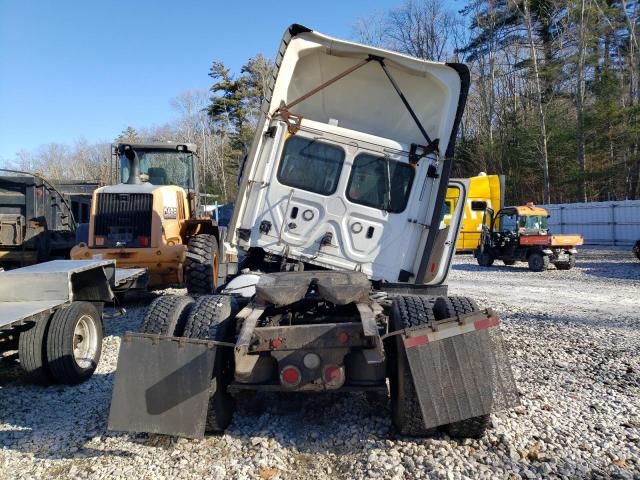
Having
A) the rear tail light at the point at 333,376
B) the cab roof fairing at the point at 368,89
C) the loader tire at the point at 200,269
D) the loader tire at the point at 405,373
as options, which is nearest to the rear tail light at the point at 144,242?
the loader tire at the point at 200,269

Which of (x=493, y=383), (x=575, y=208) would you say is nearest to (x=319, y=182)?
(x=493, y=383)

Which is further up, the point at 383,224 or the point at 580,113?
the point at 580,113

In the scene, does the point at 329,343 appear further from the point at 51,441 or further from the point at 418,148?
the point at 418,148

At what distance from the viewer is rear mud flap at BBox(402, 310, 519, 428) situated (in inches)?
130

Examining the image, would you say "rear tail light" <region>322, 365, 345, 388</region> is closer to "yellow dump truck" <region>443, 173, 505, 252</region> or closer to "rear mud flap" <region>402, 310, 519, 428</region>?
"rear mud flap" <region>402, 310, 519, 428</region>

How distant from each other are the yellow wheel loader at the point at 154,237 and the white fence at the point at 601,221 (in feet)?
64.8

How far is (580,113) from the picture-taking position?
29734 mm

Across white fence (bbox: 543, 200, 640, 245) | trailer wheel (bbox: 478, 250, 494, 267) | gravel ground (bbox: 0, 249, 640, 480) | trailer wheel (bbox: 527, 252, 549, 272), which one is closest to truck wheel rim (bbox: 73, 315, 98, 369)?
gravel ground (bbox: 0, 249, 640, 480)

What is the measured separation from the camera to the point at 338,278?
4.36 metres

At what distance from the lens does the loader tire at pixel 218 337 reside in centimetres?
366

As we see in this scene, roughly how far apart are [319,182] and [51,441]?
11.9 feet

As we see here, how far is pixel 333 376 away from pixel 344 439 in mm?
618

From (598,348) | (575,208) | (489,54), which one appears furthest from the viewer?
(489,54)

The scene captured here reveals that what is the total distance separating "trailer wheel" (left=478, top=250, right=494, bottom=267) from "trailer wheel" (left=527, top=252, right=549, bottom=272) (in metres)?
1.70
